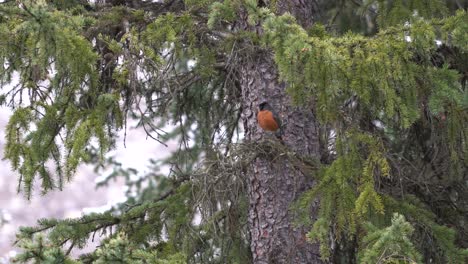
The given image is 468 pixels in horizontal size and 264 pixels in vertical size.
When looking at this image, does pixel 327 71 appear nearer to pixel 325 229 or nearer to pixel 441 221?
pixel 325 229

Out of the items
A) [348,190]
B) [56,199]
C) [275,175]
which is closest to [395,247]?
[348,190]

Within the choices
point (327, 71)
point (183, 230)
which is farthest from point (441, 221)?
point (327, 71)

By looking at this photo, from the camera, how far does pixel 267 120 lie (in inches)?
205

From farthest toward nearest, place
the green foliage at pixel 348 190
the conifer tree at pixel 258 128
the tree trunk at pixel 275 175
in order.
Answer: the tree trunk at pixel 275 175 < the green foliage at pixel 348 190 < the conifer tree at pixel 258 128

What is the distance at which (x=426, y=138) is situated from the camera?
6.92 m

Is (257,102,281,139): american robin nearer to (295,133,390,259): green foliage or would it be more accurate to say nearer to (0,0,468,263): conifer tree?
(0,0,468,263): conifer tree

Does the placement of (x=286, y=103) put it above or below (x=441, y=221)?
above

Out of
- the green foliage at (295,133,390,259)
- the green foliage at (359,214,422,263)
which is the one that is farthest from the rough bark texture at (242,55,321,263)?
the green foliage at (359,214,422,263)

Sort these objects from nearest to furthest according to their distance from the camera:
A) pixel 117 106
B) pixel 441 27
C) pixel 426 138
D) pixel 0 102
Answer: pixel 441 27
pixel 117 106
pixel 0 102
pixel 426 138

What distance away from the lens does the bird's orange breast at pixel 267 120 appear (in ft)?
17.0

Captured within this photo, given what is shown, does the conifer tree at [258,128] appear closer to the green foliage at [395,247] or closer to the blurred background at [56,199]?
the green foliage at [395,247]

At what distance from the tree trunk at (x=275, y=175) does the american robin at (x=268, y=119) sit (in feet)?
0.14

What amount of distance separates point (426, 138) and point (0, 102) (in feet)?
13.2

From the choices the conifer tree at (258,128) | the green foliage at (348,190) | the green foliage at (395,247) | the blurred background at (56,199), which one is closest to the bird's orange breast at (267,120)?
the conifer tree at (258,128)
